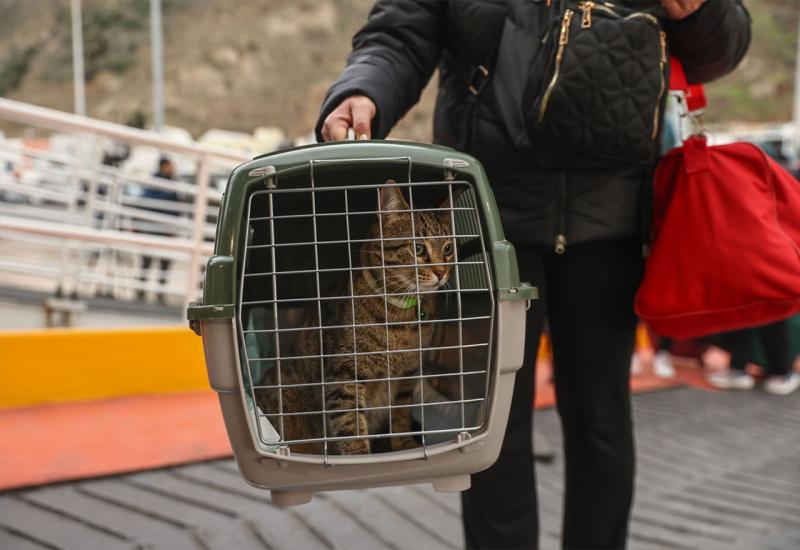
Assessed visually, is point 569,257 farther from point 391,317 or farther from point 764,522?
point 764,522

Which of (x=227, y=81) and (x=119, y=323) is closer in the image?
(x=119, y=323)

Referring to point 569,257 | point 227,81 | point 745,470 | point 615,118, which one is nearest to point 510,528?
point 569,257

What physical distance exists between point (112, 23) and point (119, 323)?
37.3 feet

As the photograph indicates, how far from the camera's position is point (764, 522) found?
2.14 metres

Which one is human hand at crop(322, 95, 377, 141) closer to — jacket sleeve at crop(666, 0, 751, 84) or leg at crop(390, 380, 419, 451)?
leg at crop(390, 380, 419, 451)

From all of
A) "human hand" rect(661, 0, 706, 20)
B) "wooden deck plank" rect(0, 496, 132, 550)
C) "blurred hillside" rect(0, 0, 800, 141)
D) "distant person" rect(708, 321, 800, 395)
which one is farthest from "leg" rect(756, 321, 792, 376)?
"wooden deck plank" rect(0, 496, 132, 550)

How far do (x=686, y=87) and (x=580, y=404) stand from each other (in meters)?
0.69

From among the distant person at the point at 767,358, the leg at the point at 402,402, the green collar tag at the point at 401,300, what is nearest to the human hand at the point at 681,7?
the green collar tag at the point at 401,300

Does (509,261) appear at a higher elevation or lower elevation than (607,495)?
higher

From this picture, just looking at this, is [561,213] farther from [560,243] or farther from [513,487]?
[513,487]

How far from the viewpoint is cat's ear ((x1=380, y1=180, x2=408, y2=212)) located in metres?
1.05

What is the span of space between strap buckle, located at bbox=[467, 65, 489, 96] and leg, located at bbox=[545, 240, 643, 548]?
36 centimetres

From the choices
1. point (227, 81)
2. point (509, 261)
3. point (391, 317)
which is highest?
point (227, 81)

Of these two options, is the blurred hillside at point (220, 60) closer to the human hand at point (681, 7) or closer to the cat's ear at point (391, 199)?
the human hand at point (681, 7)
